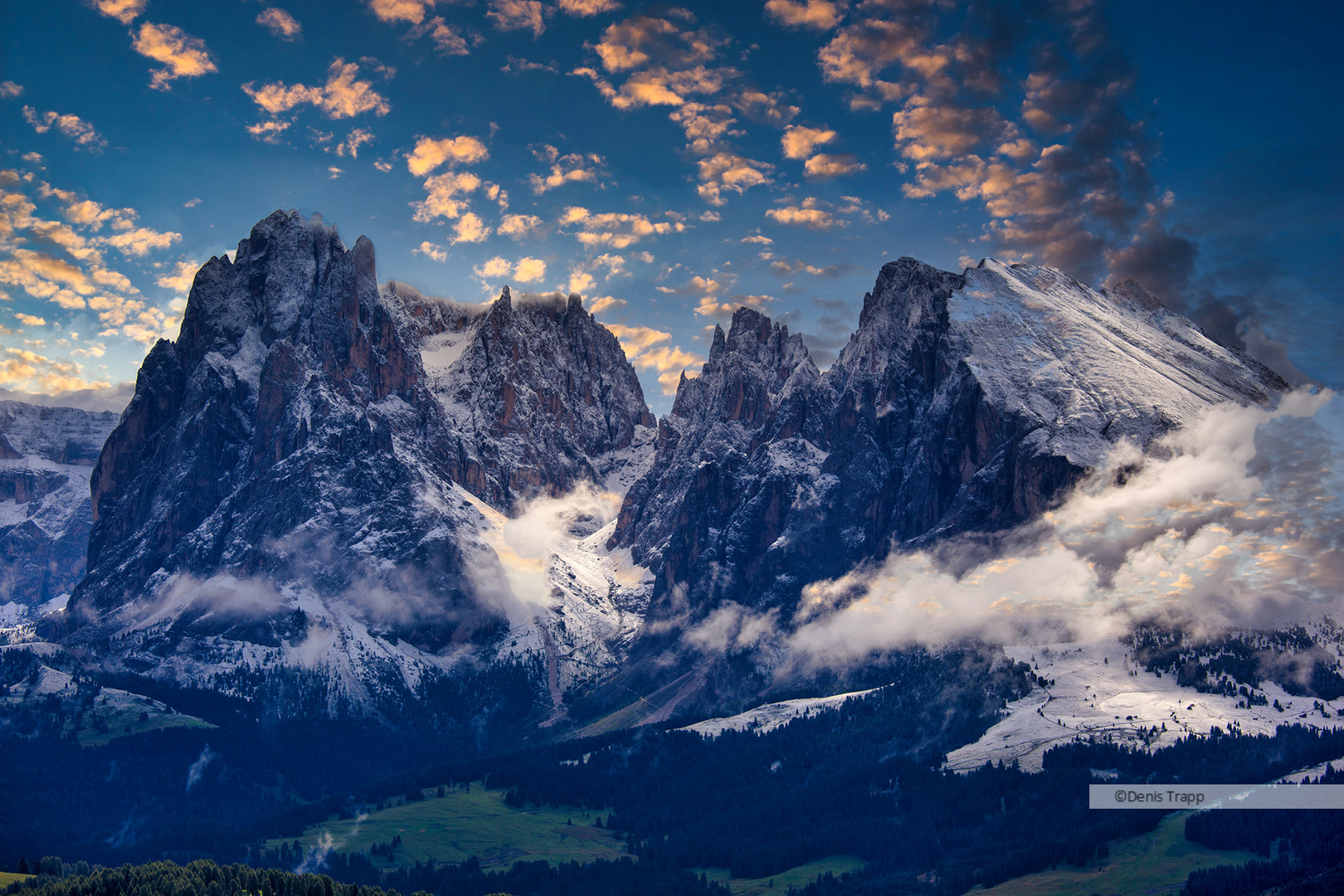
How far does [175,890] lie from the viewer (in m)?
199

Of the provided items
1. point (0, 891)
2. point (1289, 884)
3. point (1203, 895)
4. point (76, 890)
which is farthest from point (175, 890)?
point (1289, 884)

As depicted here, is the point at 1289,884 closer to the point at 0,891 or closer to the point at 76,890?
the point at 76,890

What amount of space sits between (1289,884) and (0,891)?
218m

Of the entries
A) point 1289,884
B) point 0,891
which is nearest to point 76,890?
point 0,891

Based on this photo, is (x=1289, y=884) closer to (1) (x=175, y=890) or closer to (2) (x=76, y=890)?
(1) (x=175, y=890)

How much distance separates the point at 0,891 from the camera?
641ft

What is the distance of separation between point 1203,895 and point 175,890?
583ft

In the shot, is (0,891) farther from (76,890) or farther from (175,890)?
(175,890)

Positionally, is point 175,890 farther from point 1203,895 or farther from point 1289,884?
point 1289,884

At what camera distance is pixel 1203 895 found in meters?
199

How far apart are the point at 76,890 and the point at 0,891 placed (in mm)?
12878

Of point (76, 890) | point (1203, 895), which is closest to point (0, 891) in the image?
point (76, 890)

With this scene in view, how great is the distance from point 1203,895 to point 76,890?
7604 inches

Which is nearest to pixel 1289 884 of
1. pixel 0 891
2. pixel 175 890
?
pixel 175 890
